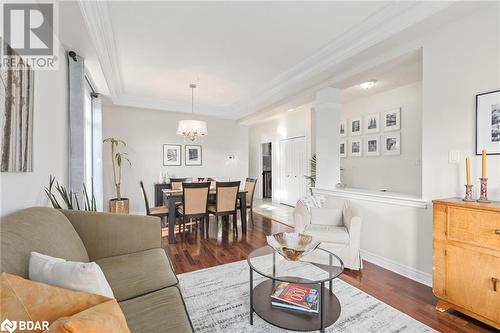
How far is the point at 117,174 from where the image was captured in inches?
203

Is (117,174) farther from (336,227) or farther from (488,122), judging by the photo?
(488,122)

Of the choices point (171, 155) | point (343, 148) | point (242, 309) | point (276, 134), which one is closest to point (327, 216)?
point (242, 309)

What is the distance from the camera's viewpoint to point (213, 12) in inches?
89.4

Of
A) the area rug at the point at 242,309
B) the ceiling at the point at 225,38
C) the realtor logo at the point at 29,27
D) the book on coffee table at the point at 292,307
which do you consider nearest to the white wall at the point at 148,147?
the ceiling at the point at 225,38

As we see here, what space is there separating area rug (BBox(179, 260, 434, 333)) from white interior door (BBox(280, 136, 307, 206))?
3952 mm

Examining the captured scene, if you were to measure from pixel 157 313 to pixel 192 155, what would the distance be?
5022 millimetres

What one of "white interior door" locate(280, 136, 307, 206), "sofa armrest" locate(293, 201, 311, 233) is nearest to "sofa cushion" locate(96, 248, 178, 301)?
"sofa armrest" locate(293, 201, 311, 233)

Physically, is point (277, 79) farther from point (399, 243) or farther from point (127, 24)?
point (399, 243)

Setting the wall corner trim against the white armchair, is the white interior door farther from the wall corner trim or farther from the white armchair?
the white armchair

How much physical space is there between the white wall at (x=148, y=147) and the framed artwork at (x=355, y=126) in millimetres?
3261

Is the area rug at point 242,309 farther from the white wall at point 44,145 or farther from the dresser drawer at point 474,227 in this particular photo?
the white wall at point 44,145

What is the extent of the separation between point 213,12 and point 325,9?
1.09 m

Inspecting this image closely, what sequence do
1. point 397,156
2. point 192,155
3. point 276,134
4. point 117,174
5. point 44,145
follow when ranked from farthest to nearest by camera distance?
point 276,134 → point 192,155 → point 117,174 → point 397,156 → point 44,145

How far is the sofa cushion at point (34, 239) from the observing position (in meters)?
0.95
